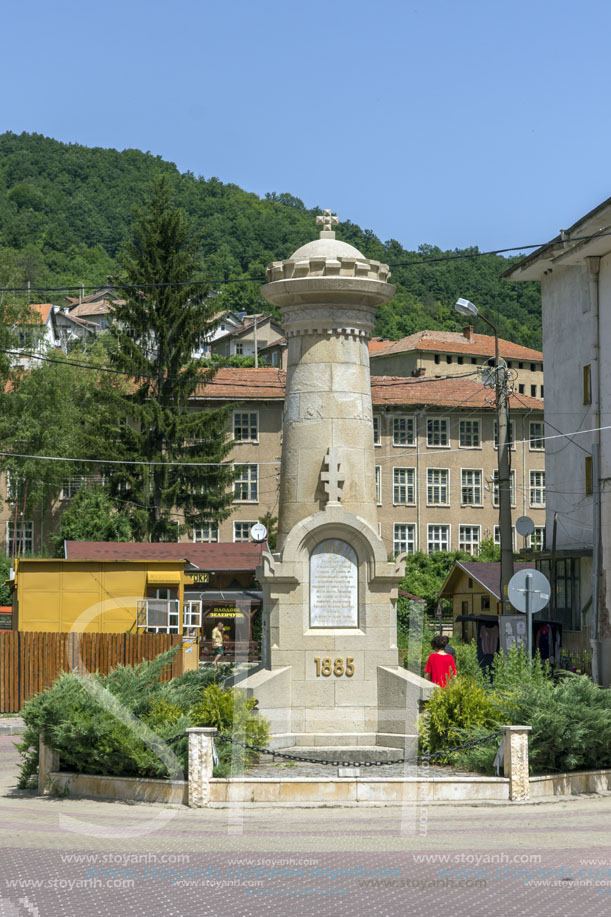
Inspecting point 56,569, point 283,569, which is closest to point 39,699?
point 283,569

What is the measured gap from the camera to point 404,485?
72875 mm

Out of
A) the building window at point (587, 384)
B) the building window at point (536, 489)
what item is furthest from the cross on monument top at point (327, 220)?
the building window at point (536, 489)

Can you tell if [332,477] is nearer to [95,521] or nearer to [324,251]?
[324,251]

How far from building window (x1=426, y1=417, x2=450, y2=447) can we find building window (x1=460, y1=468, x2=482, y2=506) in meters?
1.98

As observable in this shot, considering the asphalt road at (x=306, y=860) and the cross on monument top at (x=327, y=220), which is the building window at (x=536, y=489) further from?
the asphalt road at (x=306, y=860)

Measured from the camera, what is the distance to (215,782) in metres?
14.1

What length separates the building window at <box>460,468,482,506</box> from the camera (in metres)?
73.4

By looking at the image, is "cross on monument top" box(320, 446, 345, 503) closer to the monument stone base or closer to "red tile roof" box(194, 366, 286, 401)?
the monument stone base

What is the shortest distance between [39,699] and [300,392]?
18.5 ft

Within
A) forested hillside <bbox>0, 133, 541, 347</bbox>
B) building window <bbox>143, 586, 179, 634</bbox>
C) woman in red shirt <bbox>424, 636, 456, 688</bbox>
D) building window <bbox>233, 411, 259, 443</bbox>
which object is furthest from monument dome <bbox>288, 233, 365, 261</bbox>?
forested hillside <bbox>0, 133, 541, 347</bbox>

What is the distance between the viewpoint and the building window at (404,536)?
72.4 meters

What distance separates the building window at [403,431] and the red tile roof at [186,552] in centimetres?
2314

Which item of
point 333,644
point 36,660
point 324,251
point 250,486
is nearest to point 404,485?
point 250,486

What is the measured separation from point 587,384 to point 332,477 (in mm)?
19524
